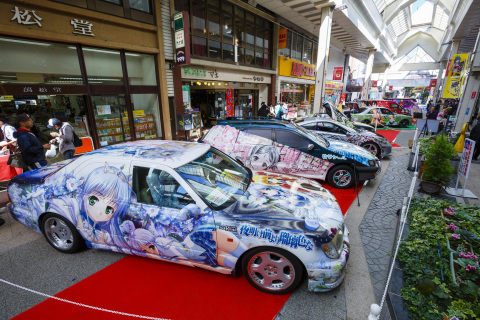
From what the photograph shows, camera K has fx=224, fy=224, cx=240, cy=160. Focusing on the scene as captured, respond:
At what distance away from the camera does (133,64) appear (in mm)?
9148

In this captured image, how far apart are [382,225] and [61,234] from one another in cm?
542

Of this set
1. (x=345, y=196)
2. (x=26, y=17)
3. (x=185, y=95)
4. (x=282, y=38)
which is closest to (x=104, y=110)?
(x=26, y=17)

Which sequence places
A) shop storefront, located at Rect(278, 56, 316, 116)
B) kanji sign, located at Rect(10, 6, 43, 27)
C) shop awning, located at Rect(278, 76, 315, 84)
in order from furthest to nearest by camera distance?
shop awning, located at Rect(278, 76, 315, 84)
shop storefront, located at Rect(278, 56, 316, 116)
kanji sign, located at Rect(10, 6, 43, 27)

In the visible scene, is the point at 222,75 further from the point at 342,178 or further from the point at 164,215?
the point at 164,215

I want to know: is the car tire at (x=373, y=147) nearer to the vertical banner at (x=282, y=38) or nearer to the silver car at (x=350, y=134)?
the silver car at (x=350, y=134)

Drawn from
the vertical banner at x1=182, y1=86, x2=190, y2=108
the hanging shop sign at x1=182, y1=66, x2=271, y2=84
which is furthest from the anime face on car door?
the hanging shop sign at x1=182, y1=66, x2=271, y2=84

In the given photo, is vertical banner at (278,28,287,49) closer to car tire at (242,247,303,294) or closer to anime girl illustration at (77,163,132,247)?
anime girl illustration at (77,163,132,247)

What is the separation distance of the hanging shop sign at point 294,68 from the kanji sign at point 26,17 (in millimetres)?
13713

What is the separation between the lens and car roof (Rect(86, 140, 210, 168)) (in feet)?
9.62

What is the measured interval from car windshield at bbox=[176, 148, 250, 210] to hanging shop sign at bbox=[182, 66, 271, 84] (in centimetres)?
872

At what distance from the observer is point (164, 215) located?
2.68 metres

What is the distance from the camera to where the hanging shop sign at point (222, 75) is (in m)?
11.1

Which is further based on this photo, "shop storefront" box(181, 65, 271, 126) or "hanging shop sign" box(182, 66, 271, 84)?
"shop storefront" box(181, 65, 271, 126)

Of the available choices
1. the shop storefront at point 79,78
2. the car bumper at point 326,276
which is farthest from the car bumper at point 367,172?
the shop storefront at point 79,78
